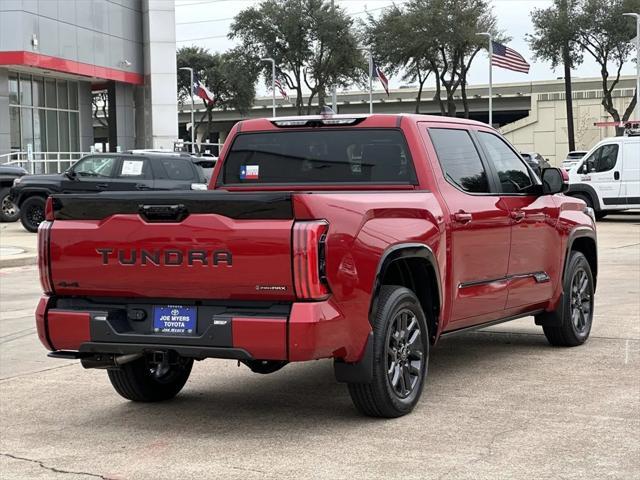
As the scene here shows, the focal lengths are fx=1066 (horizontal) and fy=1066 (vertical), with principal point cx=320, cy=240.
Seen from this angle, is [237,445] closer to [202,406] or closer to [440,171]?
[202,406]

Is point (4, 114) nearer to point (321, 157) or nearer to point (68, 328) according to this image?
point (321, 157)

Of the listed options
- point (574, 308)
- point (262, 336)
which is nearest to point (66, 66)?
point (574, 308)

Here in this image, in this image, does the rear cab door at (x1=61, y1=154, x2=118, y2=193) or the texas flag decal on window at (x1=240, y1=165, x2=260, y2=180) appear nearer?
the texas flag decal on window at (x1=240, y1=165, x2=260, y2=180)

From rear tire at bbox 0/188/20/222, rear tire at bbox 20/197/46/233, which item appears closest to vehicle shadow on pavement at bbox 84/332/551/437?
rear tire at bbox 20/197/46/233

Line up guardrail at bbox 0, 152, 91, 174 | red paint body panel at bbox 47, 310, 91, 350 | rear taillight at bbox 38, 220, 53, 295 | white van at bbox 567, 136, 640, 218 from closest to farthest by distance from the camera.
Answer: red paint body panel at bbox 47, 310, 91, 350, rear taillight at bbox 38, 220, 53, 295, white van at bbox 567, 136, 640, 218, guardrail at bbox 0, 152, 91, 174

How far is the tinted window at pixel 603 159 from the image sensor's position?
27281 millimetres

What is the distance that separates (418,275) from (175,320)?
1739 mm

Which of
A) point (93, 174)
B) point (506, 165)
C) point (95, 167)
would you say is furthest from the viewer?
point (95, 167)

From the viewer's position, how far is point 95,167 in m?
24.6

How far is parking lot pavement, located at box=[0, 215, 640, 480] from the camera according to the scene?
557cm

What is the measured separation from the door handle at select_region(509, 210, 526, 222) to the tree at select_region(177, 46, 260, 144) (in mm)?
68724

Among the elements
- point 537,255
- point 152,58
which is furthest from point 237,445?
point 152,58

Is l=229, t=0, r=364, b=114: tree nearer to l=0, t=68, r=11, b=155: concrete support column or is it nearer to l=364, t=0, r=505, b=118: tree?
l=364, t=0, r=505, b=118: tree

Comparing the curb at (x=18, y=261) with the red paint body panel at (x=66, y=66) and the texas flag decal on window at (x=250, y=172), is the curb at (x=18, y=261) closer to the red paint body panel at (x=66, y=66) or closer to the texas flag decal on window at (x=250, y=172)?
the texas flag decal on window at (x=250, y=172)
